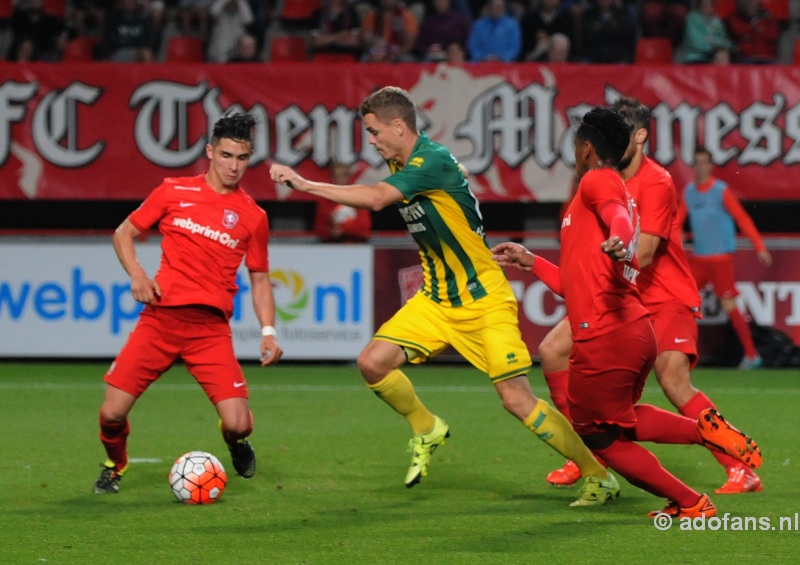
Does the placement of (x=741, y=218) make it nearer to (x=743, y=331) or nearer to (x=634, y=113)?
(x=743, y=331)

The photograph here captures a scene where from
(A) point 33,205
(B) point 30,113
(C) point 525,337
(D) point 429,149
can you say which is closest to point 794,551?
(D) point 429,149

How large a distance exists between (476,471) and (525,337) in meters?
5.34

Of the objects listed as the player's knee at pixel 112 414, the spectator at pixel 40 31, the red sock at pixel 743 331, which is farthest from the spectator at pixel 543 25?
the player's knee at pixel 112 414

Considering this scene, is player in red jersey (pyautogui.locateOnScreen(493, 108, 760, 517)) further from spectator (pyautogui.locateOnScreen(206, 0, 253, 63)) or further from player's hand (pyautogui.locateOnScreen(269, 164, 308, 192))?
spectator (pyautogui.locateOnScreen(206, 0, 253, 63))

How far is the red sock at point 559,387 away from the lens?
679 centimetres

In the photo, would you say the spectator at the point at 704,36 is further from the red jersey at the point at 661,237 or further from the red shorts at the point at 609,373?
the red shorts at the point at 609,373

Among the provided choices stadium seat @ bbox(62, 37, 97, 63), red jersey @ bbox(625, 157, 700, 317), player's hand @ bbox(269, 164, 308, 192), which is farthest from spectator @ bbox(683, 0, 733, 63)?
player's hand @ bbox(269, 164, 308, 192)

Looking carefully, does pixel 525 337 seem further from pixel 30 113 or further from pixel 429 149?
pixel 429 149

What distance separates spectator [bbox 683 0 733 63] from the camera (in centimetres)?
1465

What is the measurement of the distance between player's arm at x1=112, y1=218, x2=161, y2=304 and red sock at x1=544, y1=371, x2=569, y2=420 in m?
2.11

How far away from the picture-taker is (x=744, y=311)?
1267 centimetres

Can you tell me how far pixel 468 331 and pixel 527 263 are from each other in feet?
2.04

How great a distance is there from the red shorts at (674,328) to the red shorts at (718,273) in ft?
18.7

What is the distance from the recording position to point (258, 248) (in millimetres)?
6914
